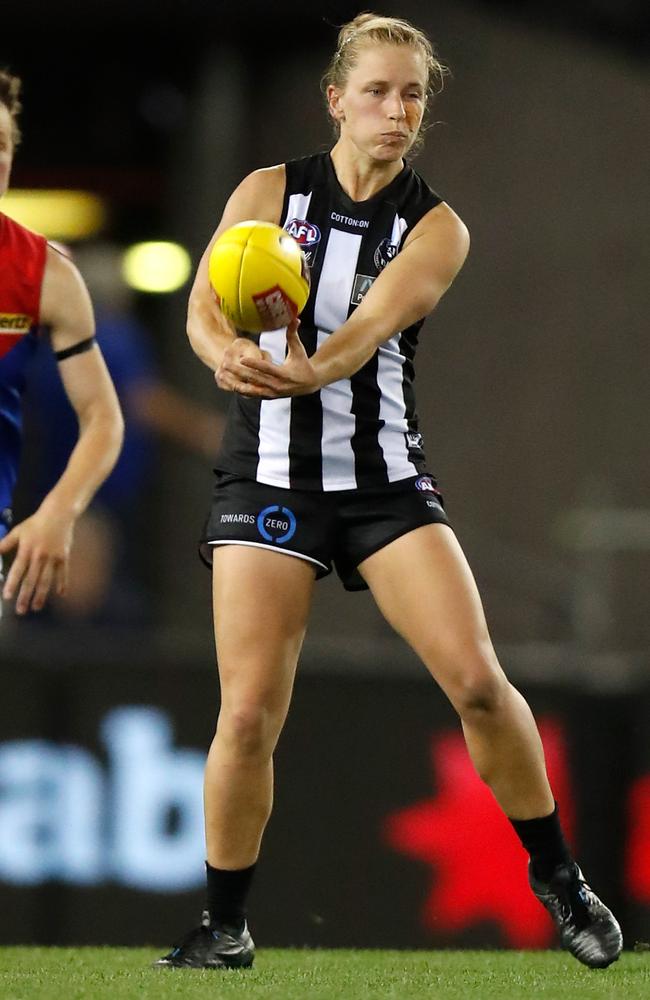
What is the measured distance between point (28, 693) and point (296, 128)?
3.57 metres

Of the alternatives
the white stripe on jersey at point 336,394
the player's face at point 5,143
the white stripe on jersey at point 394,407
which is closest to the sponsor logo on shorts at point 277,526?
the white stripe on jersey at point 336,394

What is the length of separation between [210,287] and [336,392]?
1.17 ft

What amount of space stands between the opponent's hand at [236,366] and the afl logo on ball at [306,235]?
16.0 inches

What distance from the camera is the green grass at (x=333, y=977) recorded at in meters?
3.88

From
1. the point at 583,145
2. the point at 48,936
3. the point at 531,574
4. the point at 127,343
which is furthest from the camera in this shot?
the point at 583,145

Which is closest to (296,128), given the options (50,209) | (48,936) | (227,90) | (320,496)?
(227,90)

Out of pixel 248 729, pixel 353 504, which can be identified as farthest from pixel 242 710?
pixel 353 504

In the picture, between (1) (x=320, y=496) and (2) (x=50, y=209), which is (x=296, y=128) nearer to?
(2) (x=50, y=209)

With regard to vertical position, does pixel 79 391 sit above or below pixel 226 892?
above

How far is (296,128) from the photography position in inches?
347

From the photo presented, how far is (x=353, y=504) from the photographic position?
426 cm

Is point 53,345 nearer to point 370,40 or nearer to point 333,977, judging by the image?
point 370,40

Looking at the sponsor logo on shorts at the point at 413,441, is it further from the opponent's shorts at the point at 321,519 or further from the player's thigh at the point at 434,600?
Result: the player's thigh at the point at 434,600

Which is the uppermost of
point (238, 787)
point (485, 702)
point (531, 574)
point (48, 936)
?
point (485, 702)
